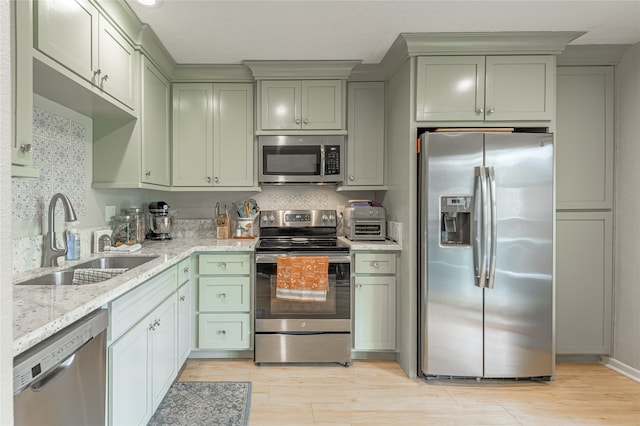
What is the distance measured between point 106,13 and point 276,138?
142 centimetres

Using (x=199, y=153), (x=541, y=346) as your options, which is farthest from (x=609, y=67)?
(x=199, y=153)

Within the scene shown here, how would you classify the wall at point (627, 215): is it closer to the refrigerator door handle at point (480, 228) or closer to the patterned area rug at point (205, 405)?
the refrigerator door handle at point (480, 228)

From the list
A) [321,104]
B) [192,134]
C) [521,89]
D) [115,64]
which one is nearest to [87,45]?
[115,64]

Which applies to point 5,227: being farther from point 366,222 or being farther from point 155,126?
point 366,222

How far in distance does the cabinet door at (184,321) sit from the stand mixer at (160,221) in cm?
65

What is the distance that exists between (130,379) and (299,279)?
129cm

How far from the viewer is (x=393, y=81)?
2.91 m

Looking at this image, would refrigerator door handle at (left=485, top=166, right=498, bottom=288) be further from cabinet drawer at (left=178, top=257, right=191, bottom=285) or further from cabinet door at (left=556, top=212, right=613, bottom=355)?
cabinet drawer at (left=178, top=257, right=191, bottom=285)

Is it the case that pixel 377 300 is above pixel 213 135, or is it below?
below

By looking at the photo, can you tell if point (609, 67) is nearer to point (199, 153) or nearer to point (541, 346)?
point (541, 346)

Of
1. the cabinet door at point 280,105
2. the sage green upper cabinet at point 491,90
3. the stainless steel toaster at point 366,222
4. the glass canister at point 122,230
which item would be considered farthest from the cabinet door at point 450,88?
the glass canister at point 122,230

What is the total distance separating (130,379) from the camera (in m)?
1.58

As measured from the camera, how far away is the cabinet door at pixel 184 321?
241 centimetres

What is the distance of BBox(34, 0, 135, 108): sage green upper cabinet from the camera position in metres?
1.45
